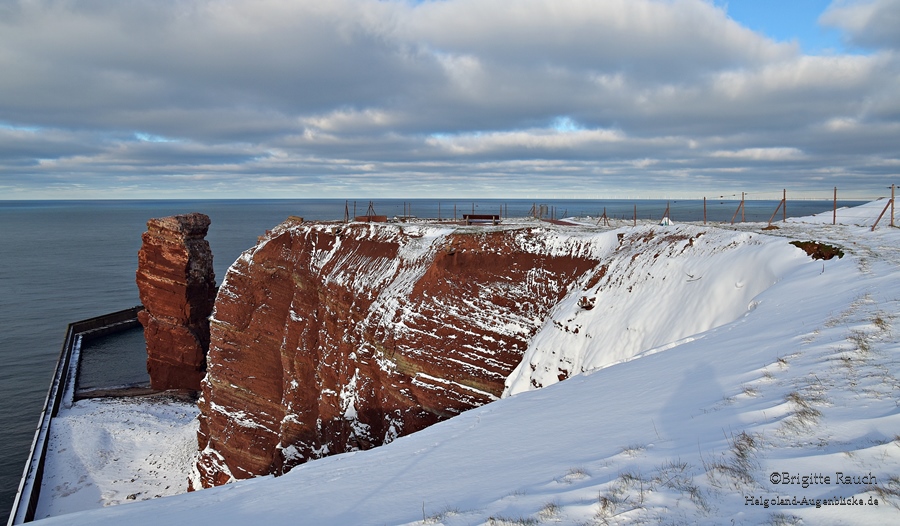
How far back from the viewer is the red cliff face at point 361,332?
1986cm

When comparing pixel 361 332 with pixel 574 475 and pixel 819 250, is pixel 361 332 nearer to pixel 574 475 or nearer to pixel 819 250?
pixel 819 250

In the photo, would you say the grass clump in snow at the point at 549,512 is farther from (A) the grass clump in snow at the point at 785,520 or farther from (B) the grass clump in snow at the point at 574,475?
(A) the grass clump in snow at the point at 785,520

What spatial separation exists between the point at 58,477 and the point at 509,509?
3098 centimetres

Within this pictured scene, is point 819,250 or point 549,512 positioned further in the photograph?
point 819,250

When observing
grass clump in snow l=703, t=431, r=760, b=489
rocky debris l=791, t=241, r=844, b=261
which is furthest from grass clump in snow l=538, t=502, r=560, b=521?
rocky debris l=791, t=241, r=844, b=261

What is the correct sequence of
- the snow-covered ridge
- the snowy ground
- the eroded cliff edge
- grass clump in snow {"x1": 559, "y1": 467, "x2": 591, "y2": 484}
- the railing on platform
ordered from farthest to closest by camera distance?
the snowy ground
the railing on platform
the eroded cliff edge
the snow-covered ridge
grass clump in snow {"x1": 559, "y1": 467, "x2": 591, "y2": 484}

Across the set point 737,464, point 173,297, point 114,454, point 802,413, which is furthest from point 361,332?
point 173,297

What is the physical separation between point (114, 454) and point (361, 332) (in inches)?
723

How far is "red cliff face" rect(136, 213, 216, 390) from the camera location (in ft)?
131

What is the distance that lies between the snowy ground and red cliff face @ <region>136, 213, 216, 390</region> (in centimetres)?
496

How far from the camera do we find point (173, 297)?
40625mm

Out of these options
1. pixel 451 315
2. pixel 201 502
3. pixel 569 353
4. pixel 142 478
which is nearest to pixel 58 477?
pixel 142 478

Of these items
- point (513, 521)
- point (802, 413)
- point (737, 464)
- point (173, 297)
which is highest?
point (802, 413)

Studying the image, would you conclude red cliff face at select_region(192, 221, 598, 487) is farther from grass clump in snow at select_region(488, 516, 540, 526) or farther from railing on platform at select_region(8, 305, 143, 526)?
grass clump in snow at select_region(488, 516, 540, 526)
